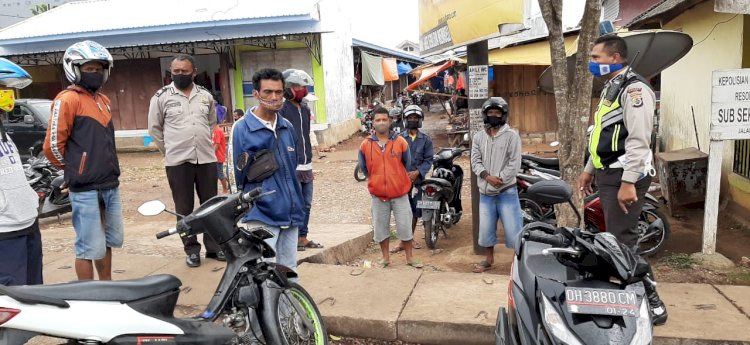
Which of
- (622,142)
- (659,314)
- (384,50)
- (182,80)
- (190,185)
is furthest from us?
(384,50)

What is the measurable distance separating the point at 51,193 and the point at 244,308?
6.53 m

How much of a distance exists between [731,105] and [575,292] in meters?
3.83

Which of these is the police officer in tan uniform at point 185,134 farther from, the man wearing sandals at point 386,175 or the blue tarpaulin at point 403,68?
the blue tarpaulin at point 403,68

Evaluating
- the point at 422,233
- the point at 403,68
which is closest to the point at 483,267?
the point at 422,233

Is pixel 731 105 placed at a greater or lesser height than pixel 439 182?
greater

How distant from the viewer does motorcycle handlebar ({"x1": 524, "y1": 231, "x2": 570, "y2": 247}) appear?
7.90 feet

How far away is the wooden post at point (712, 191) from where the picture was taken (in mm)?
4895

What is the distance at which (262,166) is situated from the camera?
347 centimetres

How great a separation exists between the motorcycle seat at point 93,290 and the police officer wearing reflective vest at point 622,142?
2.72 metres

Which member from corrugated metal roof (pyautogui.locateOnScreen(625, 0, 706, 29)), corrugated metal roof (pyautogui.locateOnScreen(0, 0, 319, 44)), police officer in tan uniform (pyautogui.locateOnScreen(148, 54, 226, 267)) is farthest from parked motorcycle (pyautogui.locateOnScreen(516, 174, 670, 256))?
corrugated metal roof (pyautogui.locateOnScreen(0, 0, 319, 44))

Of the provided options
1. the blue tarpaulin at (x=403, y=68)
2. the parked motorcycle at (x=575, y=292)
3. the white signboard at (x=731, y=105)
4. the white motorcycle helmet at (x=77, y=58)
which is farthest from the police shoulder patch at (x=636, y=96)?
the blue tarpaulin at (x=403, y=68)

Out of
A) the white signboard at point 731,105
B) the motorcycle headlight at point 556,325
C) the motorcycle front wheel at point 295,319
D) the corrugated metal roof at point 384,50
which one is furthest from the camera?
the corrugated metal roof at point 384,50

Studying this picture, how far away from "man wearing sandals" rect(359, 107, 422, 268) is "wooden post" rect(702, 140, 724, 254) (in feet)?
8.94

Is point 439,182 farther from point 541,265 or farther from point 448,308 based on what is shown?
point 541,265
